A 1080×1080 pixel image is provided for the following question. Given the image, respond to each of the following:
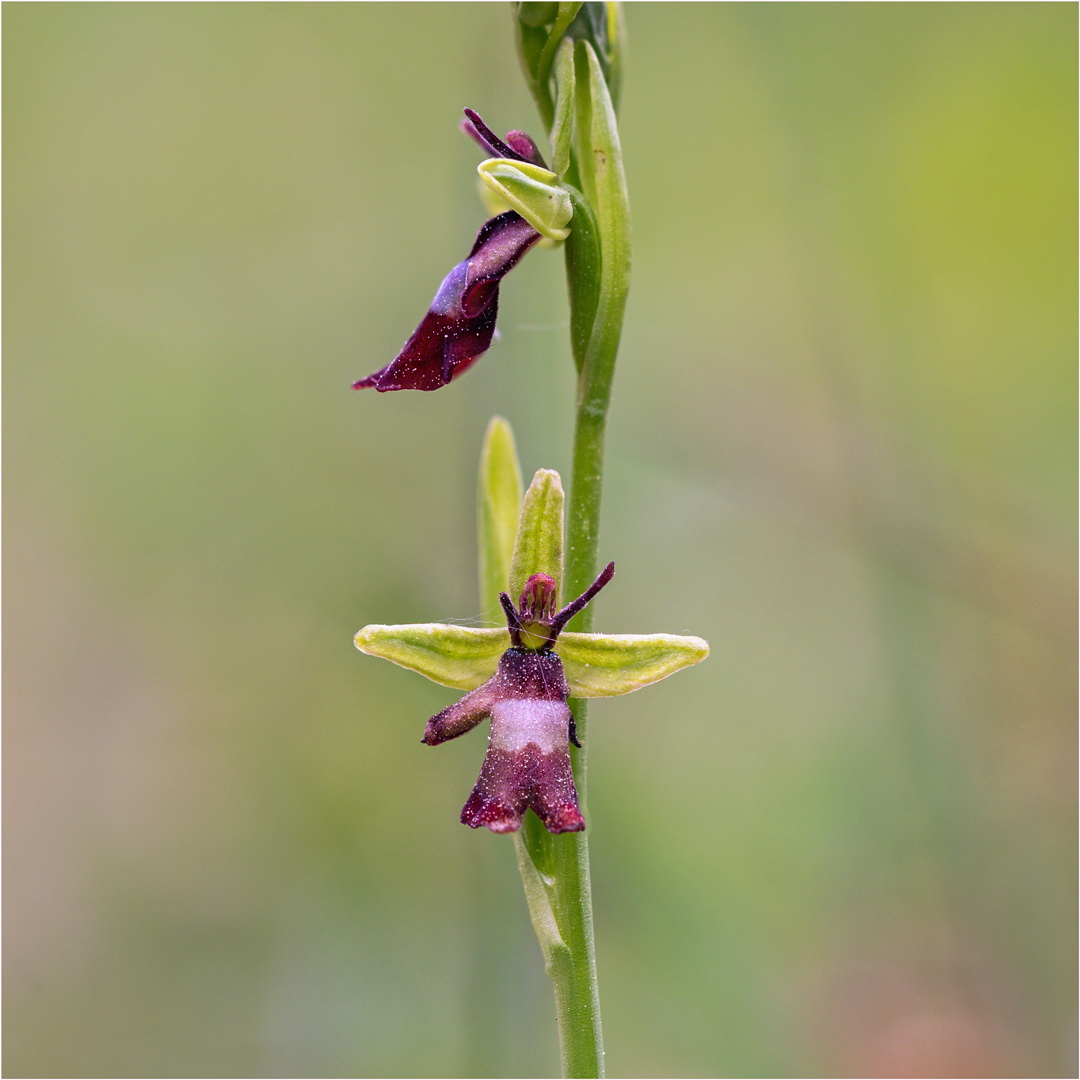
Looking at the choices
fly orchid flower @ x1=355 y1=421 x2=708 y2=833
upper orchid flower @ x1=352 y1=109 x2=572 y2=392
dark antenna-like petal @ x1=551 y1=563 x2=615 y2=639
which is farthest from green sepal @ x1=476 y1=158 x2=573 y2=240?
dark antenna-like petal @ x1=551 y1=563 x2=615 y2=639

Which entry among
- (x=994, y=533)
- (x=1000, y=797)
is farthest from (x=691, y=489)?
(x=1000, y=797)

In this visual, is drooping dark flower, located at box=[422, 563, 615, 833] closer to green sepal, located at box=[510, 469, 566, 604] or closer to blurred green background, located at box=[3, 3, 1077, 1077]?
green sepal, located at box=[510, 469, 566, 604]

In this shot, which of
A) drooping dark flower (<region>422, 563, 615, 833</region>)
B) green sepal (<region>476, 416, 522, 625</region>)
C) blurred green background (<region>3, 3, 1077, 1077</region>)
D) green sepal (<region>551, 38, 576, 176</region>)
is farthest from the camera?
blurred green background (<region>3, 3, 1077, 1077</region>)

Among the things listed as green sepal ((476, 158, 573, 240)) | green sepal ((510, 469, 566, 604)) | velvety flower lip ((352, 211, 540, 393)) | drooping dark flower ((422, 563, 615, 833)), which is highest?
green sepal ((476, 158, 573, 240))

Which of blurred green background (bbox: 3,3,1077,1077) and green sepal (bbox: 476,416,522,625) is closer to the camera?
green sepal (bbox: 476,416,522,625)

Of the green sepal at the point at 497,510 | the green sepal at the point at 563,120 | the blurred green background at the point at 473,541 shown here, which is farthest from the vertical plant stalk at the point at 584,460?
the blurred green background at the point at 473,541

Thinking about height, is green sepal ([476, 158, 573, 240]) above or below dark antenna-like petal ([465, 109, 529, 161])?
below

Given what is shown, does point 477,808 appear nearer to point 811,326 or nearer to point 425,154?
point 811,326
